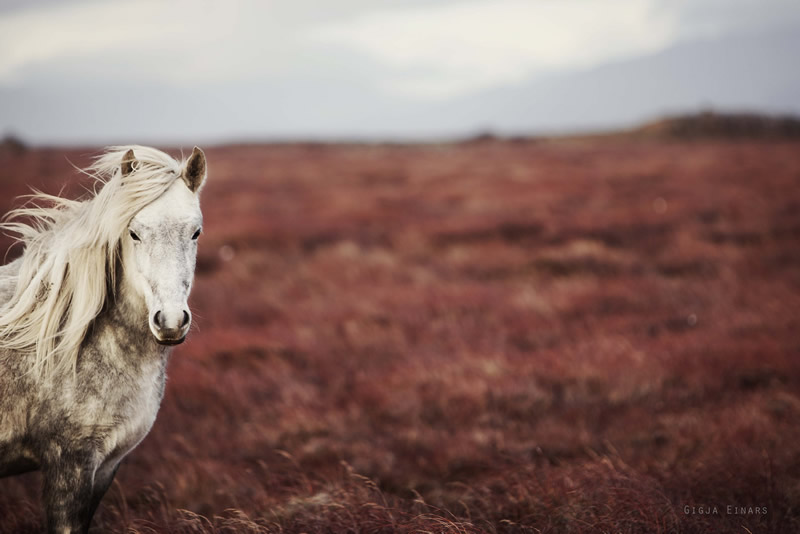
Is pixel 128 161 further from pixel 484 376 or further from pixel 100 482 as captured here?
pixel 484 376

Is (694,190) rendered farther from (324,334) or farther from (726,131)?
(726,131)

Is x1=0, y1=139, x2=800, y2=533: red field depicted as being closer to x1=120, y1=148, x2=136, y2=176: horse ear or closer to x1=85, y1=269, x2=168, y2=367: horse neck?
x1=85, y1=269, x2=168, y2=367: horse neck

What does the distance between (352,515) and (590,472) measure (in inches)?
64.8

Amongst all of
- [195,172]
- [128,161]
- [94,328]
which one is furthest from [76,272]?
[195,172]

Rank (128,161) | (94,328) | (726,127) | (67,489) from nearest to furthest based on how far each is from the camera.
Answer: (67,489), (128,161), (94,328), (726,127)

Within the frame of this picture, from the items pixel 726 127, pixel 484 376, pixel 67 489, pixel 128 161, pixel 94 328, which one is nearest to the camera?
pixel 67 489

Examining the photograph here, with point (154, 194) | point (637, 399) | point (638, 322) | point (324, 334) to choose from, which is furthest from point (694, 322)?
point (154, 194)

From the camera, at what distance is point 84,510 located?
2.27 metres

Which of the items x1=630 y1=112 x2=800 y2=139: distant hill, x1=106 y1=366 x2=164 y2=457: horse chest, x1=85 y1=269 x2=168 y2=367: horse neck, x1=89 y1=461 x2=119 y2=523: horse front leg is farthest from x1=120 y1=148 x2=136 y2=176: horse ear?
x1=630 y1=112 x2=800 y2=139: distant hill

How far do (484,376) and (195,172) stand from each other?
13.7 ft

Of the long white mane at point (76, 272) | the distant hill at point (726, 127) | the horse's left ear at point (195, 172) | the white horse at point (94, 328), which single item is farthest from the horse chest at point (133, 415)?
the distant hill at point (726, 127)

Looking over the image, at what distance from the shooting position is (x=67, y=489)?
221 centimetres

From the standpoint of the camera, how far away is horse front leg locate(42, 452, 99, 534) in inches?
86.9

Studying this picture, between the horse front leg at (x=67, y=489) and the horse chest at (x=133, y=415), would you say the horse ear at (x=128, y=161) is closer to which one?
the horse chest at (x=133, y=415)
